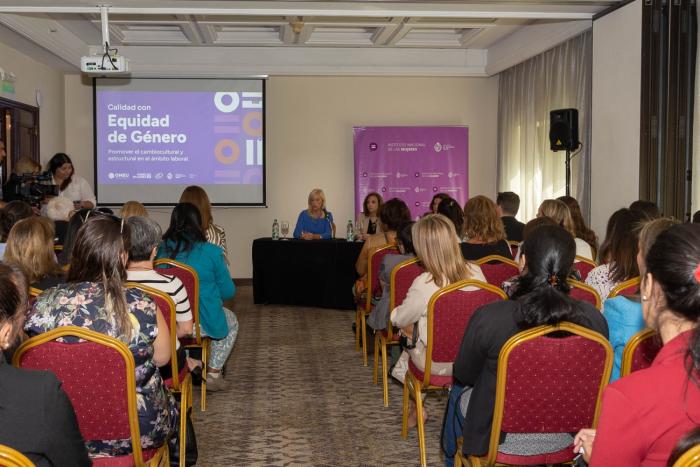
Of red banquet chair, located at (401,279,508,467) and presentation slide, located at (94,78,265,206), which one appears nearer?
red banquet chair, located at (401,279,508,467)

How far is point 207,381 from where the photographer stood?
5.27 meters

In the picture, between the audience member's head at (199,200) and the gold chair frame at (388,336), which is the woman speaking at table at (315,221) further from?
the gold chair frame at (388,336)

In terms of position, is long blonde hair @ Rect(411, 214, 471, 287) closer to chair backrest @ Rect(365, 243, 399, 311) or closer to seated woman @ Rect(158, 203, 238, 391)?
seated woman @ Rect(158, 203, 238, 391)

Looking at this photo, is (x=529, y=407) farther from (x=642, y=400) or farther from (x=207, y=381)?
(x=207, y=381)

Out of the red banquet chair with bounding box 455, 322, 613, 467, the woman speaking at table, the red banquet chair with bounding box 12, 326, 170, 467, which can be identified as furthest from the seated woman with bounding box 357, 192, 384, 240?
the red banquet chair with bounding box 12, 326, 170, 467

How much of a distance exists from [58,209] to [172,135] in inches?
178

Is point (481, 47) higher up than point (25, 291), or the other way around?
point (481, 47)

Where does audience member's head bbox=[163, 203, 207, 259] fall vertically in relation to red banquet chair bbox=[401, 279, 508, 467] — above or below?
above

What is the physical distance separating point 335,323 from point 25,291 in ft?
19.5

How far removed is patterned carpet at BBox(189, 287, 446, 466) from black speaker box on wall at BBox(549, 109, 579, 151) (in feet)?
9.45

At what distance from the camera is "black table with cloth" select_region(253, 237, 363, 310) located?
28.3 ft

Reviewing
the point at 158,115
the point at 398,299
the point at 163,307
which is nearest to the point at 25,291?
the point at 163,307

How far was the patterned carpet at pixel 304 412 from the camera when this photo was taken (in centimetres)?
408

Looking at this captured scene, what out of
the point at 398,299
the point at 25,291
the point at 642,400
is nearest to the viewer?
the point at 642,400
